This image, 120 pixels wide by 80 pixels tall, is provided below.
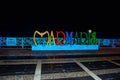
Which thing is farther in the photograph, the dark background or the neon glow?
the dark background

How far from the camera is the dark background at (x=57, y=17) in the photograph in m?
25.9

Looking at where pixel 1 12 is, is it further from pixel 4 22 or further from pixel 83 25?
pixel 83 25

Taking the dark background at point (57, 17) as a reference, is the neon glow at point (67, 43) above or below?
below

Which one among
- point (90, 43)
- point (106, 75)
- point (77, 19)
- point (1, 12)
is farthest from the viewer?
point (77, 19)

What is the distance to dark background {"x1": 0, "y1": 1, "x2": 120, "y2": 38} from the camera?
25.9m

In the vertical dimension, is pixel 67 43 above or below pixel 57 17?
below

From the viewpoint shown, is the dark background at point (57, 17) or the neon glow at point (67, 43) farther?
the dark background at point (57, 17)

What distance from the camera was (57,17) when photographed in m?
26.7

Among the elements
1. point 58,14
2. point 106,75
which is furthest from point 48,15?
point 106,75

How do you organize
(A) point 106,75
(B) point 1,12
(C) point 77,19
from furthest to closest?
(C) point 77,19 → (B) point 1,12 → (A) point 106,75

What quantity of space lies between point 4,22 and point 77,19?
11278 mm

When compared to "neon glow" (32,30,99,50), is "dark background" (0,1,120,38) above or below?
above

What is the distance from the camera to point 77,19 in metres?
27.4

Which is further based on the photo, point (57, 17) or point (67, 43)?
point (57, 17)
